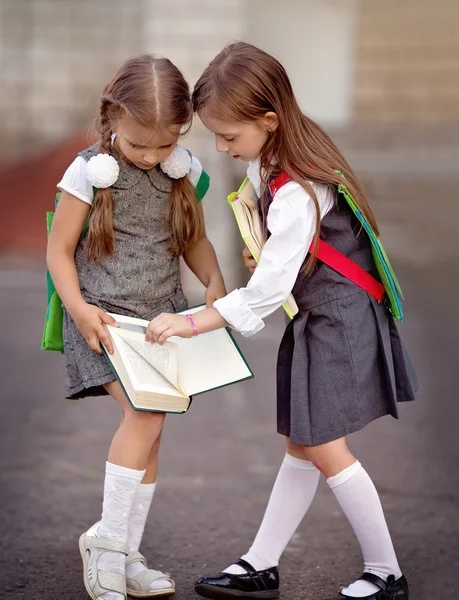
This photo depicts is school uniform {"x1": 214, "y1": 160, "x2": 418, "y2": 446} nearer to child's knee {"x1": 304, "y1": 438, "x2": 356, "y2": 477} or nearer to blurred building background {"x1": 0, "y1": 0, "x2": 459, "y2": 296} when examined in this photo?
child's knee {"x1": 304, "y1": 438, "x2": 356, "y2": 477}

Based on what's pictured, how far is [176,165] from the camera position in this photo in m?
2.95

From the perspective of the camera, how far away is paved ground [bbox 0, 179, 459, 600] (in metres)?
3.31

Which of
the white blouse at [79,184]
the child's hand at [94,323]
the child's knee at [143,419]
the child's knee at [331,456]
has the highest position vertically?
the white blouse at [79,184]

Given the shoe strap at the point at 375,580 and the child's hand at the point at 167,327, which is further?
the shoe strap at the point at 375,580

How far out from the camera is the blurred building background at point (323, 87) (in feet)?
38.2

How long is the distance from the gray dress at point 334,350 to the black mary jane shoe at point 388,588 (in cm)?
44

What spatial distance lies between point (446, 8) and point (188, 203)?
1138cm

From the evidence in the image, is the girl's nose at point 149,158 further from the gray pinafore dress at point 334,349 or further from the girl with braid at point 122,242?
the gray pinafore dress at point 334,349

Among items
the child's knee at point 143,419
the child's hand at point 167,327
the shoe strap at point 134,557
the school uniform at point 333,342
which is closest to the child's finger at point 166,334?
the child's hand at point 167,327

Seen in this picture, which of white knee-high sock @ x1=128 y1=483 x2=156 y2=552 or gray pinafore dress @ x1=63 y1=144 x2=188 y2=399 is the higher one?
gray pinafore dress @ x1=63 y1=144 x2=188 y2=399

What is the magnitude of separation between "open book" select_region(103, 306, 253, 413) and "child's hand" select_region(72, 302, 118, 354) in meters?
0.02

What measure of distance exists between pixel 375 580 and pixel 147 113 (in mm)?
1442

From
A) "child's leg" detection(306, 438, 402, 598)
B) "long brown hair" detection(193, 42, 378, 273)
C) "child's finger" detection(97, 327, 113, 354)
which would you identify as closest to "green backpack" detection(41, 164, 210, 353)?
"child's finger" detection(97, 327, 113, 354)

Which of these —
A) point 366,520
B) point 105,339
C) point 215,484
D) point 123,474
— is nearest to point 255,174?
point 105,339
